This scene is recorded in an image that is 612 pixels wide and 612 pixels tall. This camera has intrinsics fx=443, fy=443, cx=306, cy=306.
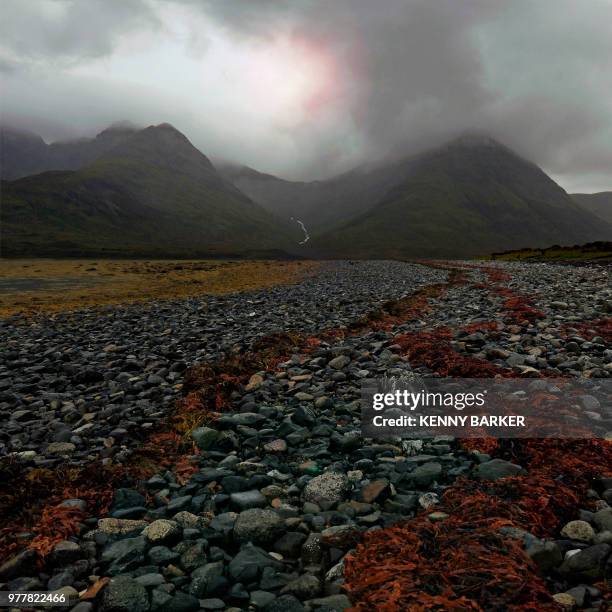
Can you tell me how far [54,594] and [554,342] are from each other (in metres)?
10.6

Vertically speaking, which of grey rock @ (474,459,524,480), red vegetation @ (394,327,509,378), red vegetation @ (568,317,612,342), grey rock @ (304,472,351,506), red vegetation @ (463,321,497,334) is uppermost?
red vegetation @ (568,317,612,342)

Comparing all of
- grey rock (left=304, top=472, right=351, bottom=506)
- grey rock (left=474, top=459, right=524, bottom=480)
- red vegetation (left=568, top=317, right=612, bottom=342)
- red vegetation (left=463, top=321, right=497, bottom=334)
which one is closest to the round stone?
grey rock (left=474, top=459, right=524, bottom=480)

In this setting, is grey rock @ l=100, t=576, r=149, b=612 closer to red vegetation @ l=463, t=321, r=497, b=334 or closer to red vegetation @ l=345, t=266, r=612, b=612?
red vegetation @ l=345, t=266, r=612, b=612

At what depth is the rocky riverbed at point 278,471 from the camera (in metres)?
3.88

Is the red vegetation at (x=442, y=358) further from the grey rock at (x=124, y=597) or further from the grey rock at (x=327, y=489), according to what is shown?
the grey rock at (x=124, y=597)

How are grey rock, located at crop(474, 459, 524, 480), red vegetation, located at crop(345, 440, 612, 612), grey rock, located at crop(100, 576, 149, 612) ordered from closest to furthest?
red vegetation, located at crop(345, 440, 612, 612), grey rock, located at crop(100, 576, 149, 612), grey rock, located at crop(474, 459, 524, 480)

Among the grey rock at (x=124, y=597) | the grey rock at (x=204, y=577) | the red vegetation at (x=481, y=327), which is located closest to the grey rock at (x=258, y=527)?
the grey rock at (x=204, y=577)

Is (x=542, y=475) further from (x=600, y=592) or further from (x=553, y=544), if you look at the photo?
(x=600, y=592)

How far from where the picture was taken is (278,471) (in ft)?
19.3

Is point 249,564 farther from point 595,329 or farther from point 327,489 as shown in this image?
point 595,329

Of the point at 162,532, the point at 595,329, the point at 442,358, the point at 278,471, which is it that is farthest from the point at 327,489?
the point at 595,329

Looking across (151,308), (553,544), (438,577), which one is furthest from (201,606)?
(151,308)

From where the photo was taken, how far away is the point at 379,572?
3.84m

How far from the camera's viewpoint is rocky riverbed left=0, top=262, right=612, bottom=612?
153 inches
